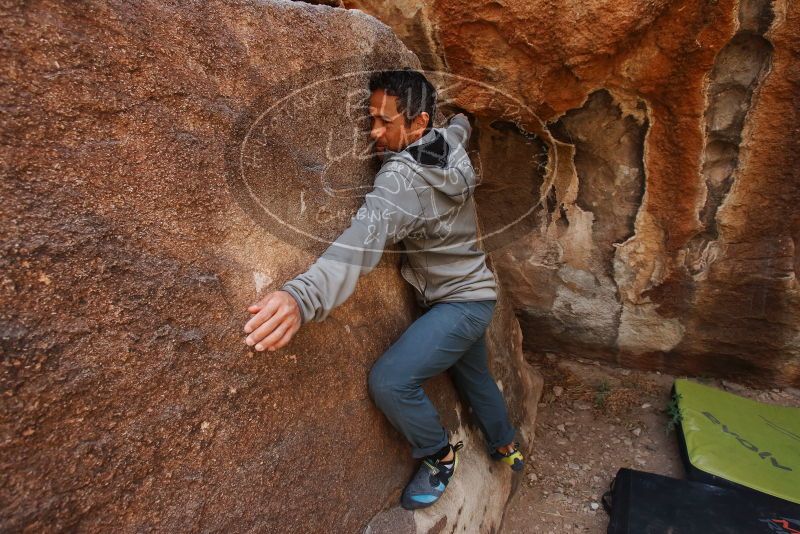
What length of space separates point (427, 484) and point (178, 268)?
3.08 feet

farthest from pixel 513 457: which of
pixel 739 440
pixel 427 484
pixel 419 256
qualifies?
pixel 739 440

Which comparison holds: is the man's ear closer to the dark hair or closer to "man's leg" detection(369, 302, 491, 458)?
the dark hair

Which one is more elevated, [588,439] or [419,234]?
[419,234]

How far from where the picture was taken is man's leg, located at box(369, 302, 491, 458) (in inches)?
53.7

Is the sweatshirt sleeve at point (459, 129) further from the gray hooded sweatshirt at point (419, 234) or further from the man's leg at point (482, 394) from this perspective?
the man's leg at point (482, 394)

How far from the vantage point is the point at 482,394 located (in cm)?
179

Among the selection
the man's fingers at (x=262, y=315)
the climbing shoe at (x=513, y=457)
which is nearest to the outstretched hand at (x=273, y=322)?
the man's fingers at (x=262, y=315)

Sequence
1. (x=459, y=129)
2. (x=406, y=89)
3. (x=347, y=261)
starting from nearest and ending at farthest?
(x=347, y=261), (x=406, y=89), (x=459, y=129)

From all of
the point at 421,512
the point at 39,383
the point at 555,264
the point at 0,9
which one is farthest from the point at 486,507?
the point at 0,9

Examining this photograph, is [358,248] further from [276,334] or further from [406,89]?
[406,89]

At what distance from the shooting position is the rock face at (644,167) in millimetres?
1738

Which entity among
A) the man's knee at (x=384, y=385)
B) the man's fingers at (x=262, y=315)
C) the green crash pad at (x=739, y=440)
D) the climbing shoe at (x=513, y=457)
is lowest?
the green crash pad at (x=739, y=440)

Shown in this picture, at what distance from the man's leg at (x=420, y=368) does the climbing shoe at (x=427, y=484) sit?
2.8 inches

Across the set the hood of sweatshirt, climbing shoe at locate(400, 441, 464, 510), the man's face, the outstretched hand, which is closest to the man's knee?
climbing shoe at locate(400, 441, 464, 510)
